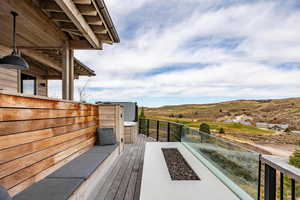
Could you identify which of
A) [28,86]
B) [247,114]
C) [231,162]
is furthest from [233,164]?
[247,114]

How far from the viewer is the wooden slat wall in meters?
1.57

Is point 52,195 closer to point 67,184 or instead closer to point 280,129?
point 67,184

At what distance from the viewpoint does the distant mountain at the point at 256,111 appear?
12529 mm

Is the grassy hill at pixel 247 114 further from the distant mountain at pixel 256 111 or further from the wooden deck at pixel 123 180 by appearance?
the wooden deck at pixel 123 180

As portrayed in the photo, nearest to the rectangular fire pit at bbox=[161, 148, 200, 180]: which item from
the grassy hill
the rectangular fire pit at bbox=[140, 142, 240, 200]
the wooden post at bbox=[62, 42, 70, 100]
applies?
the rectangular fire pit at bbox=[140, 142, 240, 200]

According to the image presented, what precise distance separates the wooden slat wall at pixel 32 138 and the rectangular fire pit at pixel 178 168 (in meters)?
1.51

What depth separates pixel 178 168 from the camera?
2.31 metres

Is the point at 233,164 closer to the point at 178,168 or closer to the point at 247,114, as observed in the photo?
the point at 178,168

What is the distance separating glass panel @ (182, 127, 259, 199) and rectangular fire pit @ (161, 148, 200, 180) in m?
0.29

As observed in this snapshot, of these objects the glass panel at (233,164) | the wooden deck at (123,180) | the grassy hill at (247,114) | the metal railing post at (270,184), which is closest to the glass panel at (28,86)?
the wooden deck at (123,180)

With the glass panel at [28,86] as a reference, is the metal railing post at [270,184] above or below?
below

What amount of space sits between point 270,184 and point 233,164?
67 centimetres

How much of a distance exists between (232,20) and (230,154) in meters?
8.34

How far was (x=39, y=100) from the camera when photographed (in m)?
2.04
